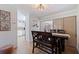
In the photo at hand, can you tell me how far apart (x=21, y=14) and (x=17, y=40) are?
0.54 metres

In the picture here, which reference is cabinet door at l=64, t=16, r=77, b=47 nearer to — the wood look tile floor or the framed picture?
the wood look tile floor

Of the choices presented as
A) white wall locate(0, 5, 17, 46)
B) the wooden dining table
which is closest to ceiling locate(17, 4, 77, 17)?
white wall locate(0, 5, 17, 46)

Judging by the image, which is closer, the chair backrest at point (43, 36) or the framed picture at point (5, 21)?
the framed picture at point (5, 21)

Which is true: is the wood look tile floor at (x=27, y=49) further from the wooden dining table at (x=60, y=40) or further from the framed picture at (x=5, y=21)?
the framed picture at (x=5, y=21)

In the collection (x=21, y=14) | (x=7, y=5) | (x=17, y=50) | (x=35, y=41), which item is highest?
(x=7, y=5)

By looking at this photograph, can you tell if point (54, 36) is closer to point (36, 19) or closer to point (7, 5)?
point (36, 19)

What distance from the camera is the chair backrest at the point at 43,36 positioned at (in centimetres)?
197

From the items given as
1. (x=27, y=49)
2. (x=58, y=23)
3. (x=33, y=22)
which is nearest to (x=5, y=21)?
(x=33, y=22)

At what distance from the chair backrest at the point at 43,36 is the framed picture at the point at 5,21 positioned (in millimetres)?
529

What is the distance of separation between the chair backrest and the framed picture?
1.74 feet

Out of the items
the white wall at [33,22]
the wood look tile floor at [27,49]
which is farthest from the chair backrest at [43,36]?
the wood look tile floor at [27,49]
